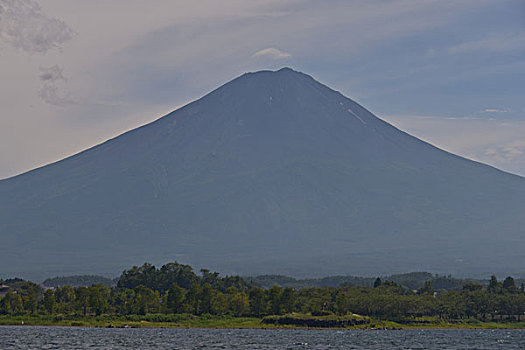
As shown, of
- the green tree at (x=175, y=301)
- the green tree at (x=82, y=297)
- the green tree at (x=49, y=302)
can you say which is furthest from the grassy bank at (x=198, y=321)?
the green tree at (x=175, y=301)

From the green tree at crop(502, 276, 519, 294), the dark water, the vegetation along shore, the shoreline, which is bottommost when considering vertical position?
the dark water

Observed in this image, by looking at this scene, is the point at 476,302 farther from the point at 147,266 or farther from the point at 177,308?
the point at 147,266

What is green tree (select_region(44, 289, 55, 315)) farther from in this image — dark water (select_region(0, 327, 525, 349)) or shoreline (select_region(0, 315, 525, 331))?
dark water (select_region(0, 327, 525, 349))

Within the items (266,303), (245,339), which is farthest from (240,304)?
(245,339)

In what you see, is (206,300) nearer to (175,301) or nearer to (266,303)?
(175,301)

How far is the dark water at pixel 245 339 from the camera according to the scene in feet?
305

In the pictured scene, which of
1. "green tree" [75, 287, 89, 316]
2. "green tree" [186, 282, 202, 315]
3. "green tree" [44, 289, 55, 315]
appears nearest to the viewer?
"green tree" [75, 287, 89, 316]

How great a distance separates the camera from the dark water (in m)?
92.9

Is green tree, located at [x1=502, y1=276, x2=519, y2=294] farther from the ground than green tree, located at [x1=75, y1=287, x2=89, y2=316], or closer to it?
farther from the ground

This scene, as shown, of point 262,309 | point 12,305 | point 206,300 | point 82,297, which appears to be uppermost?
point 82,297

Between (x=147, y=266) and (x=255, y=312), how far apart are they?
1451 inches

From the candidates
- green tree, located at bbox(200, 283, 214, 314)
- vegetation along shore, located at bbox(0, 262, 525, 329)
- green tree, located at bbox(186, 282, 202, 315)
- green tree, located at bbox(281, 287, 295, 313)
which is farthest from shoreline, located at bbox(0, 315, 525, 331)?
green tree, located at bbox(281, 287, 295, 313)

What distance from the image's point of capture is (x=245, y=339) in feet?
343

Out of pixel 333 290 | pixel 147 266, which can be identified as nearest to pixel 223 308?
pixel 333 290
